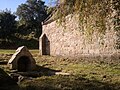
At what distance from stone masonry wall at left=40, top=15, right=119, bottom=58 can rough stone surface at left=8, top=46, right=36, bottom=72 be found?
2.39m

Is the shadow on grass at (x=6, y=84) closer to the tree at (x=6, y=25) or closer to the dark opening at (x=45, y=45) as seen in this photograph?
the dark opening at (x=45, y=45)

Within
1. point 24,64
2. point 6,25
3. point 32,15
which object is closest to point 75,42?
point 24,64

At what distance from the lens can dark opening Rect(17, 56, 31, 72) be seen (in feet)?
53.7

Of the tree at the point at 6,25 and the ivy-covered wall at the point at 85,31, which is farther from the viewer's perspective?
the tree at the point at 6,25

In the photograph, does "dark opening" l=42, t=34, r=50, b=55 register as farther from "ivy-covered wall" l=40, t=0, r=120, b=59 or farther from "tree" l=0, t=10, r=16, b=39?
"tree" l=0, t=10, r=16, b=39

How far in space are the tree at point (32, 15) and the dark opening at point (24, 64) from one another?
1172 inches

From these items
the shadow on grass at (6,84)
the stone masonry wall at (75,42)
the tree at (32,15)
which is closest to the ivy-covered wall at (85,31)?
the stone masonry wall at (75,42)

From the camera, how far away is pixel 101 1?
9.27 metres

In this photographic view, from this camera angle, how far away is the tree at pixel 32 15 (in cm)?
4969

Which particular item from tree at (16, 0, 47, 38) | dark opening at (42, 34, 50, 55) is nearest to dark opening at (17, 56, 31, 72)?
dark opening at (42, 34, 50, 55)

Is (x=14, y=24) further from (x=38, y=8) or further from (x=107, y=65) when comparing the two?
(x=107, y=65)

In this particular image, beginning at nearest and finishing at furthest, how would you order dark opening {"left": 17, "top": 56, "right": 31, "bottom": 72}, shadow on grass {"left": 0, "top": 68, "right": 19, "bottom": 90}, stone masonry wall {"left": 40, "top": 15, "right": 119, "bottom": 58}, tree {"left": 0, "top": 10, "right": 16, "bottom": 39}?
shadow on grass {"left": 0, "top": 68, "right": 19, "bottom": 90} < dark opening {"left": 17, "top": 56, "right": 31, "bottom": 72} < stone masonry wall {"left": 40, "top": 15, "right": 119, "bottom": 58} < tree {"left": 0, "top": 10, "right": 16, "bottom": 39}

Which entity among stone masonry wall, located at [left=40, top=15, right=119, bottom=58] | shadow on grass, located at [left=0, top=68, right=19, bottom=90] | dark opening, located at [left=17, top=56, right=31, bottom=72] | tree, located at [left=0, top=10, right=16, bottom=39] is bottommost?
shadow on grass, located at [left=0, top=68, right=19, bottom=90]

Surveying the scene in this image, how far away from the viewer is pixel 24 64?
16891 mm
